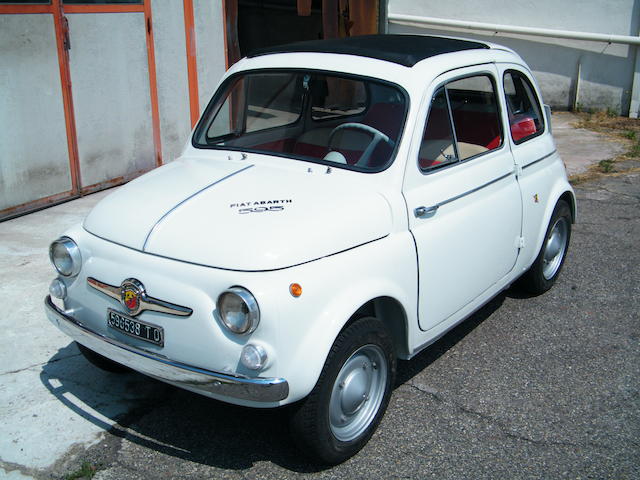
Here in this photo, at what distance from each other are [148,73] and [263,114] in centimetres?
349

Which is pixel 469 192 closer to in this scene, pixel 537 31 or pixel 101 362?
pixel 101 362


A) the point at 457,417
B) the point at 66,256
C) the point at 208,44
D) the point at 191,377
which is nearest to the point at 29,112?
the point at 208,44

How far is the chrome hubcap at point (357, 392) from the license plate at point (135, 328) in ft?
2.71

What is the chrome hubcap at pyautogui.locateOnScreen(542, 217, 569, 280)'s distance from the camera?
18.1ft

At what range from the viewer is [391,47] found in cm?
441

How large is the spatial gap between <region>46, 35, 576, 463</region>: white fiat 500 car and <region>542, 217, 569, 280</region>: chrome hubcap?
→ 441 mm

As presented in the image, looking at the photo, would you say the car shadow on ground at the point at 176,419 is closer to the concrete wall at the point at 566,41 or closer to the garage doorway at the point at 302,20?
the garage doorway at the point at 302,20

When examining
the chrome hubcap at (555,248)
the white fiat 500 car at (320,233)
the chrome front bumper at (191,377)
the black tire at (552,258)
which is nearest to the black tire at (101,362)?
the white fiat 500 car at (320,233)

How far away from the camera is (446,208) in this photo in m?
4.05

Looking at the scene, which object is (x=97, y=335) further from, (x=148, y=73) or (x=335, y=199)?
(x=148, y=73)

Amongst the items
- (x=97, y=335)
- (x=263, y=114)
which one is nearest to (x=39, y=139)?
(x=263, y=114)

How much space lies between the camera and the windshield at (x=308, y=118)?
4.03 metres

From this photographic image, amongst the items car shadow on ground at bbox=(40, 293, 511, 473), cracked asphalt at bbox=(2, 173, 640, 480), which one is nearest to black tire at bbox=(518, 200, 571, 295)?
cracked asphalt at bbox=(2, 173, 640, 480)

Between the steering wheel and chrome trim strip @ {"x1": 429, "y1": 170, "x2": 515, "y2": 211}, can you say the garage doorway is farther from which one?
the steering wheel
